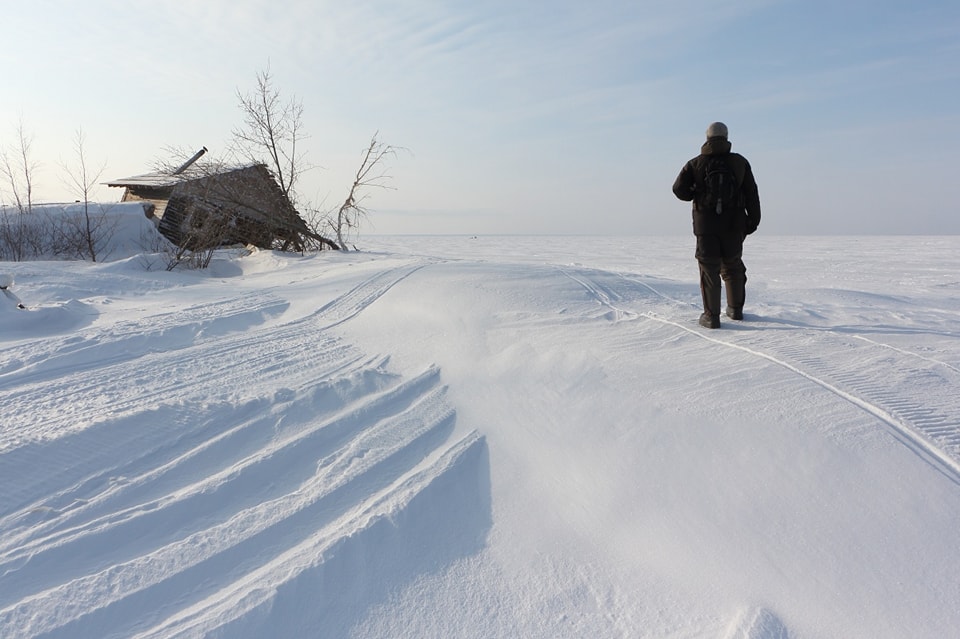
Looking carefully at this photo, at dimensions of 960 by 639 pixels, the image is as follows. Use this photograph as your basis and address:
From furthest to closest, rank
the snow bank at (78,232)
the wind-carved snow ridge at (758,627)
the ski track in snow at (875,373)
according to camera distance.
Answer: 1. the snow bank at (78,232)
2. the ski track in snow at (875,373)
3. the wind-carved snow ridge at (758,627)

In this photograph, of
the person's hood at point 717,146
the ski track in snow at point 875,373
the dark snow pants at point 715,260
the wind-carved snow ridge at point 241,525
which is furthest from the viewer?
the dark snow pants at point 715,260

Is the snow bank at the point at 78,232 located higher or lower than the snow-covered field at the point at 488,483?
higher

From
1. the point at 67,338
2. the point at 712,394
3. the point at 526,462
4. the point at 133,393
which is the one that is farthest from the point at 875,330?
the point at 67,338

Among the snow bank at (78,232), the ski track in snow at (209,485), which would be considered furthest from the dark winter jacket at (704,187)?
the snow bank at (78,232)

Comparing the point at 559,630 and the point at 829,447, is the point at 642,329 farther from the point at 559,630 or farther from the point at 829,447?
the point at 559,630

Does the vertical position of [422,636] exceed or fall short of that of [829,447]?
it falls short

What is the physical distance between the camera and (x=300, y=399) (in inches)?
142

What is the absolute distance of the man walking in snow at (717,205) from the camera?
4.76 meters

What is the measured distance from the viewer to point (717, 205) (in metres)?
4.81

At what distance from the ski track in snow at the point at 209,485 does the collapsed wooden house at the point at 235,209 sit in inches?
349

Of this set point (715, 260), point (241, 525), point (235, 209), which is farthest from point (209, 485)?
point (235, 209)

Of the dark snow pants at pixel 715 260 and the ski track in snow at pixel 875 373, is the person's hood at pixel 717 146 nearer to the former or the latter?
the dark snow pants at pixel 715 260

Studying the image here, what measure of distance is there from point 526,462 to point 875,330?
11.6 feet

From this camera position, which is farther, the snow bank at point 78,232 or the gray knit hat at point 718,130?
the snow bank at point 78,232
